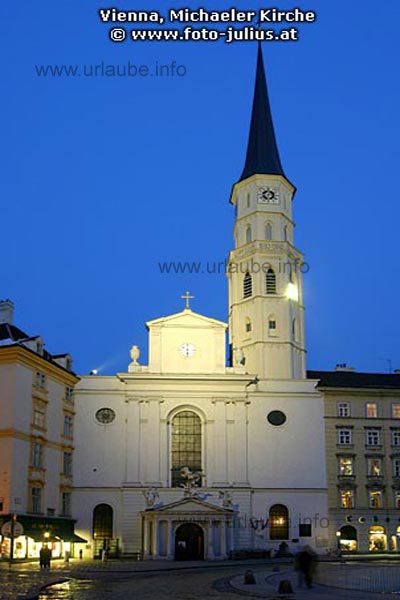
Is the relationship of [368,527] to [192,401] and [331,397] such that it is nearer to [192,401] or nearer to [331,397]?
[331,397]

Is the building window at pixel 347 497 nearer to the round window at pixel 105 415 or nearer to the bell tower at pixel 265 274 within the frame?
the bell tower at pixel 265 274

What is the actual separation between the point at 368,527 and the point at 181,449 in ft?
48.6

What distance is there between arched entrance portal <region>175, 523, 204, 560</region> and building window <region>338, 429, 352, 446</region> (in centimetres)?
1294

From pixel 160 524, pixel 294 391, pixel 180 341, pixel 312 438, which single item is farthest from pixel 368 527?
pixel 180 341

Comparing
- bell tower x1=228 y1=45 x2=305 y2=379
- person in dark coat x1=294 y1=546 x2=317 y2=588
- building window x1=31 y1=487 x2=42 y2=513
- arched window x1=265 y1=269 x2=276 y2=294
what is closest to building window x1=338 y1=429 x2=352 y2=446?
bell tower x1=228 y1=45 x2=305 y2=379

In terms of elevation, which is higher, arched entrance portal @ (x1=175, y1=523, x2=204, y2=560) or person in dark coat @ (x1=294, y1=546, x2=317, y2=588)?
person in dark coat @ (x1=294, y1=546, x2=317, y2=588)

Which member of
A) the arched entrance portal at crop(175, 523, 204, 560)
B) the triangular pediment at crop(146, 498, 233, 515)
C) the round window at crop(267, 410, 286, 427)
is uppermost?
the round window at crop(267, 410, 286, 427)

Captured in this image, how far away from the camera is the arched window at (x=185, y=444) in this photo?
194 feet

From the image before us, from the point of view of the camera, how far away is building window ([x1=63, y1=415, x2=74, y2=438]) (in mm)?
57581

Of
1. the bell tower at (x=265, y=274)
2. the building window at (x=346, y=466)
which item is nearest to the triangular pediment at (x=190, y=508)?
the building window at (x=346, y=466)

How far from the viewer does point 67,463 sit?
57.3 m

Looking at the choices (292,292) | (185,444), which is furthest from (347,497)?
(292,292)

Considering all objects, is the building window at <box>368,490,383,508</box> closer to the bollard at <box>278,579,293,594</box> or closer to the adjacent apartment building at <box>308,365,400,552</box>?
the adjacent apartment building at <box>308,365,400,552</box>

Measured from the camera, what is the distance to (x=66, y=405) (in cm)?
5791
